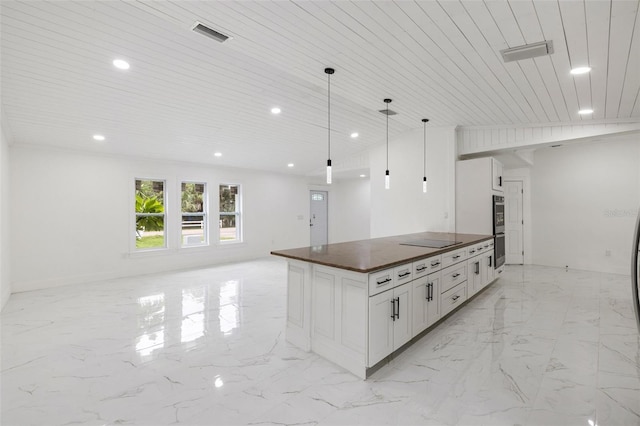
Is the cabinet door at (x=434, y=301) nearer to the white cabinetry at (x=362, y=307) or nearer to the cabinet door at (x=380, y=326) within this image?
the white cabinetry at (x=362, y=307)

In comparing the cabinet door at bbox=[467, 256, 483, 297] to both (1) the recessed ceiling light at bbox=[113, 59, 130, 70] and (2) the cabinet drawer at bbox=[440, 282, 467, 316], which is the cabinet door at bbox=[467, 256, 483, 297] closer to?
(2) the cabinet drawer at bbox=[440, 282, 467, 316]

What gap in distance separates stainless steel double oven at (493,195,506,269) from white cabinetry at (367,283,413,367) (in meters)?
2.99

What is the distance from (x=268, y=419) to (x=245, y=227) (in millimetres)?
6178

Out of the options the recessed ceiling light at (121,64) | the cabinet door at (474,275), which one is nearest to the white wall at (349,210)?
the cabinet door at (474,275)

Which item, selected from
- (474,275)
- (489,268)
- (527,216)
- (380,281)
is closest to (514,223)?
(527,216)

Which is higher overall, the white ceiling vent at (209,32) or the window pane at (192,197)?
the white ceiling vent at (209,32)

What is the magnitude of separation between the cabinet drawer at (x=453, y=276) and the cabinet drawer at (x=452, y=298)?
2.2 inches

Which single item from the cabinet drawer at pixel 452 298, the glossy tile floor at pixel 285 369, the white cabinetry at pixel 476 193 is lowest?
the glossy tile floor at pixel 285 369

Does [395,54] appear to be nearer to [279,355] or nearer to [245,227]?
[279,355]

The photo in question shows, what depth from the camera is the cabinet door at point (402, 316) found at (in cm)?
256

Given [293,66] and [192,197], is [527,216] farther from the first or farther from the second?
[192,197]

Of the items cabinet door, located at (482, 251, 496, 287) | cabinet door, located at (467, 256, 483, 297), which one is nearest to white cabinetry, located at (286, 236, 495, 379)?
cabinet door, located at (467, 256, 483, 297)

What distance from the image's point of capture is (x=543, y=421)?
1855 millimetres

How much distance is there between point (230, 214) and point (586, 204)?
7689 mm
